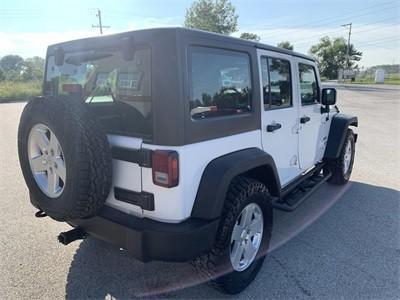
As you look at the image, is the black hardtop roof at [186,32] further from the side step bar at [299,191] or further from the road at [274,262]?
the road at [274,262]

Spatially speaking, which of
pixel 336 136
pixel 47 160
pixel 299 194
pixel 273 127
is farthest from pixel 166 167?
pixel 336 136

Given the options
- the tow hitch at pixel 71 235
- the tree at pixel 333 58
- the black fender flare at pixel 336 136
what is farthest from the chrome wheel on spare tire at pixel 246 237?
the tree at pixel 333 58

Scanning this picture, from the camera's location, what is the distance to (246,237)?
8.65ft

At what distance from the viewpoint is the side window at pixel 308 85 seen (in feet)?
12.3

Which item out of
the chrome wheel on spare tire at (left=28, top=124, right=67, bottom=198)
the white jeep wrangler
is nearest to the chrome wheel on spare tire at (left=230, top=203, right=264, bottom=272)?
the white jeep wrangler

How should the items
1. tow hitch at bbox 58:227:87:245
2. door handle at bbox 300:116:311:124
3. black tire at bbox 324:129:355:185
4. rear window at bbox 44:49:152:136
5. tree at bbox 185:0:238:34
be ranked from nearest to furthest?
rear window at bbox 44:49:152:136
tow hitch at bbox 58:227:87:245
door handle at bbox 300:116:311:124
black tire at bbox 324:129:355:185
tree at bbox 185:0:238:34

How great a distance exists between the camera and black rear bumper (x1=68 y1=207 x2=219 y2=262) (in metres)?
2.04

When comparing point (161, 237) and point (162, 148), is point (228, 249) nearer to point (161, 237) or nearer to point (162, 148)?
point (161, 237)

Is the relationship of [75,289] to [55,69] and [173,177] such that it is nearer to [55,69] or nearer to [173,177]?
[173,177]

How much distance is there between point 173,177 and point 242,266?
1096mm

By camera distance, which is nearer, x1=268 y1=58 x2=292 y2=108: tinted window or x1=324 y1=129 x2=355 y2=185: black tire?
x1=268 y1=58 x2=292 y2=108: tinted window

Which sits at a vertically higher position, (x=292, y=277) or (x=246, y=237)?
(x=246, y=237)

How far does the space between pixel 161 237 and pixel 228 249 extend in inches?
23.1

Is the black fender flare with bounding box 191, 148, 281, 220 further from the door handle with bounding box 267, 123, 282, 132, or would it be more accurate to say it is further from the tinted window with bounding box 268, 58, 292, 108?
the tinted window with bounding box 268, 58, 292, 108
